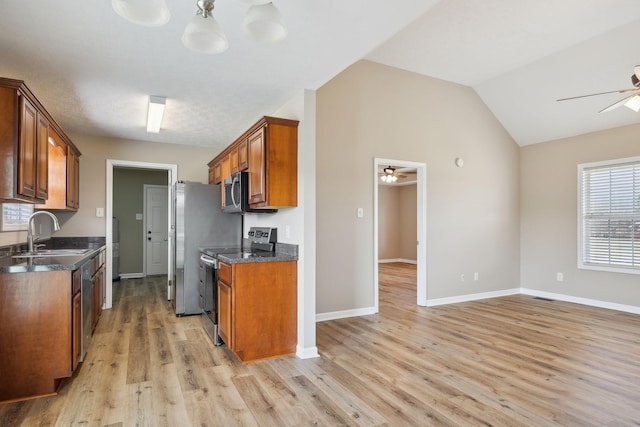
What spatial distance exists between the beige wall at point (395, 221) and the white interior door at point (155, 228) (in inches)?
227

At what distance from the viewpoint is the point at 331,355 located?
319 cm

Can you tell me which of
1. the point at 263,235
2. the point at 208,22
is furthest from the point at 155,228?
the point at 208,22

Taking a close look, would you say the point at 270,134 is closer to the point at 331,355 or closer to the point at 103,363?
the point at 331,355

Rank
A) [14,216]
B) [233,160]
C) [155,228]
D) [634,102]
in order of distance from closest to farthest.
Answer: [634,102] → [14,216] → [233,160] → [155,228]

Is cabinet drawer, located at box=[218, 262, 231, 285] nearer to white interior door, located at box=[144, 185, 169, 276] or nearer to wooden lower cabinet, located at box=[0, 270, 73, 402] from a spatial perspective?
wooden lower cabinet, located at box=[0, 270, 73, 402]

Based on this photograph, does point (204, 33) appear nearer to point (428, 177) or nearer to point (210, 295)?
point (210, 295)

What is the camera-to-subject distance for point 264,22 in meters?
1.63

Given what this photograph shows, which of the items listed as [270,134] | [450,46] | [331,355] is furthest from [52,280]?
[450,46]

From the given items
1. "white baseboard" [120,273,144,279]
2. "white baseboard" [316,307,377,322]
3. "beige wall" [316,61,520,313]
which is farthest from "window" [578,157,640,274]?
"white baseboard" [120,273,144,279]

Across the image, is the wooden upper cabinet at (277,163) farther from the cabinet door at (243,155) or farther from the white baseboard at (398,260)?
the white baseboard at (398,260)

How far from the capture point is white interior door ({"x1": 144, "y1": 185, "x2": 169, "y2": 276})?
24.5ft

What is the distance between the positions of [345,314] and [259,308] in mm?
1668

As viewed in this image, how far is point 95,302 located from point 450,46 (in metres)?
4.78

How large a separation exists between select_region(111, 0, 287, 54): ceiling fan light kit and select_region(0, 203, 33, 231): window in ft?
9.49
